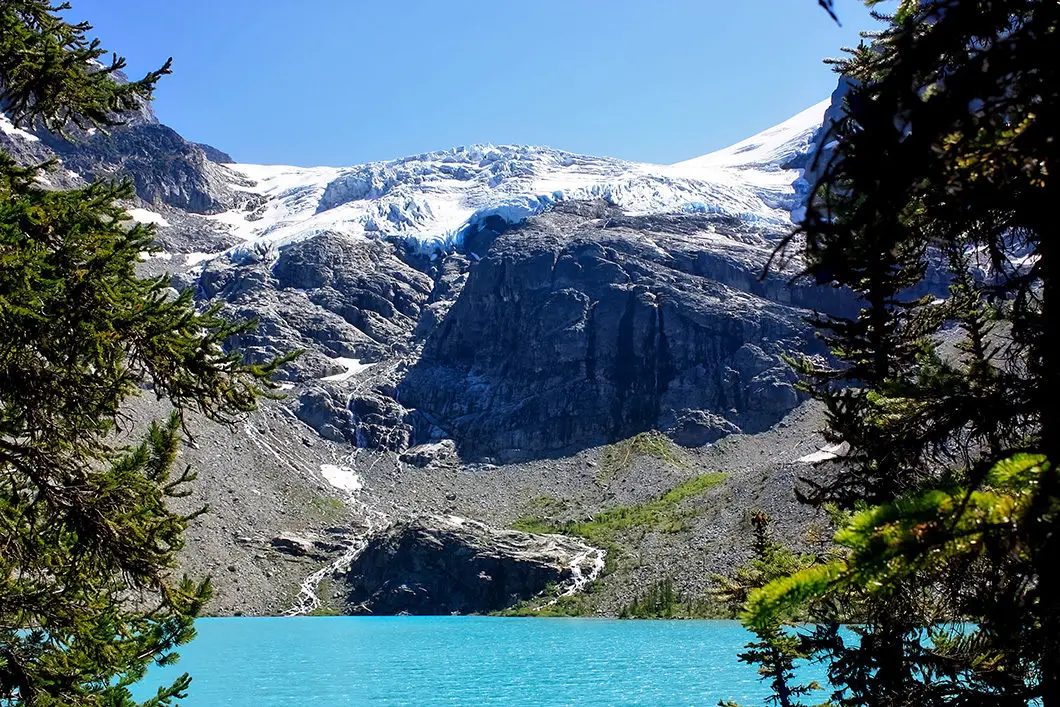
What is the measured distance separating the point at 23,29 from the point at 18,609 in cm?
570

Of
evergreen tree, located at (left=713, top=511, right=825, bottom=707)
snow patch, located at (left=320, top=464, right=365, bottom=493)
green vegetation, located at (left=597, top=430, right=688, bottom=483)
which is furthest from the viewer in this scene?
snow patch, located at (left=320, top=464, right=365, bottom=493)

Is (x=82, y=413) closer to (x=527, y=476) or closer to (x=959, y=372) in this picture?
(x=959, y=372)

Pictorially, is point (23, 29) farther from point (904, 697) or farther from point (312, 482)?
point (312, 482)

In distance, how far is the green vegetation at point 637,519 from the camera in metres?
131

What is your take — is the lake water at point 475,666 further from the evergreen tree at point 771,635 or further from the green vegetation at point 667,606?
the evergreen tree at point 771,635

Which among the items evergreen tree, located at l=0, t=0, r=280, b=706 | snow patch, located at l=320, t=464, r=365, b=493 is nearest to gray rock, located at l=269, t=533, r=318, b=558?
snow patch, located at l=320, t=464, r=365, b=493

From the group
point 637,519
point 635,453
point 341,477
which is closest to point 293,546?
point 341,477

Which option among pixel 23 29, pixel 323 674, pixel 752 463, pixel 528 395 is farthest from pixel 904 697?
pixel 528 395

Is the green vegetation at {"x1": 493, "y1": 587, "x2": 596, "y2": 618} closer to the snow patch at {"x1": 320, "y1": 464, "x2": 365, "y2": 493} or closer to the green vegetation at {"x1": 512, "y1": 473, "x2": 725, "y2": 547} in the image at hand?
the green vegetation at {"x1": 512, "y1": 473, "x2": 725, "y2": 547}

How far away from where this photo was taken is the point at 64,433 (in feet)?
25.6

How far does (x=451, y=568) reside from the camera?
13338 centimetres

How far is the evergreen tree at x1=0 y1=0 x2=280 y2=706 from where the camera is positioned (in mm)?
7066

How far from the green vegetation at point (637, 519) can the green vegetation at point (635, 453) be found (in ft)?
45.4

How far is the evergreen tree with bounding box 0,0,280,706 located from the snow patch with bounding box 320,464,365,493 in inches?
6444
